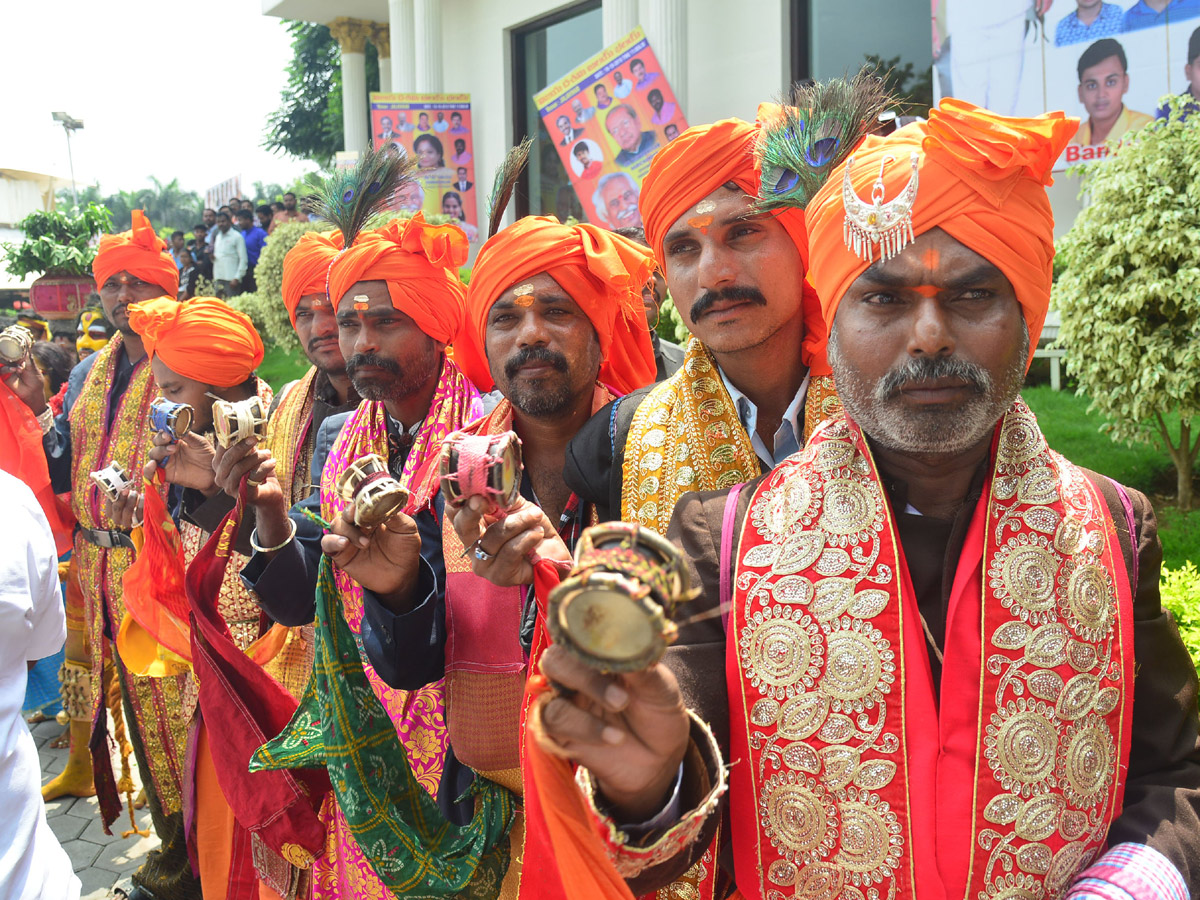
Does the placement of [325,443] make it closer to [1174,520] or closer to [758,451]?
[758,451]

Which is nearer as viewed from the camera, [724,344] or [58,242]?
[724,344]

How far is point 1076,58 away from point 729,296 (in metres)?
7.34

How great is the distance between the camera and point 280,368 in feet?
51.1

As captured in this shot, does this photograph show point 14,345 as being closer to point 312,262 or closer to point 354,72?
point 312,262

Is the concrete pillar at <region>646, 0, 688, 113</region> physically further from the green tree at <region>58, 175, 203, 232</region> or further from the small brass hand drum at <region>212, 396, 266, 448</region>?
the green tree at <region>58, 175, 203, 232</region>

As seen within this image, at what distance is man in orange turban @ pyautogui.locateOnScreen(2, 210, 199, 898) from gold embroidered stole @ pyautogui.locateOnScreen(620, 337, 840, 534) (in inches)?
113

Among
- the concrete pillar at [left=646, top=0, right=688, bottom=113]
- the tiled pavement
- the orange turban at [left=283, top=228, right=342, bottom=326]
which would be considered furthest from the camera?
the concrete pillar at [left=646, top=0, right=688, bottom=113]

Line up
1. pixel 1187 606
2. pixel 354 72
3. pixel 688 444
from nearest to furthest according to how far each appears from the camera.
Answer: pixel 688 444 → pixel 1187 606 → pixel 354 72

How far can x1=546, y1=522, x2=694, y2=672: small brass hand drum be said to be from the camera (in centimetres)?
109

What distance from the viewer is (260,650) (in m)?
3.50

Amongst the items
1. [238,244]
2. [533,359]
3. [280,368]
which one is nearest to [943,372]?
[533,359]

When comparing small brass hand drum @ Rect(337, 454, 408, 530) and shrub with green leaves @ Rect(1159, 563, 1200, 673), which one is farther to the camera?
shrub with green leaves @ Rect(1159, 563, 1200, 673)

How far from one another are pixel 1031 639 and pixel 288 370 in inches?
587

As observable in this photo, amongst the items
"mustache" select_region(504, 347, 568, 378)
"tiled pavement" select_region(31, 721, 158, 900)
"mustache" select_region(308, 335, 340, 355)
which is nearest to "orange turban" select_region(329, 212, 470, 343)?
"mustache" select_region(308, 335, 340, 355)
